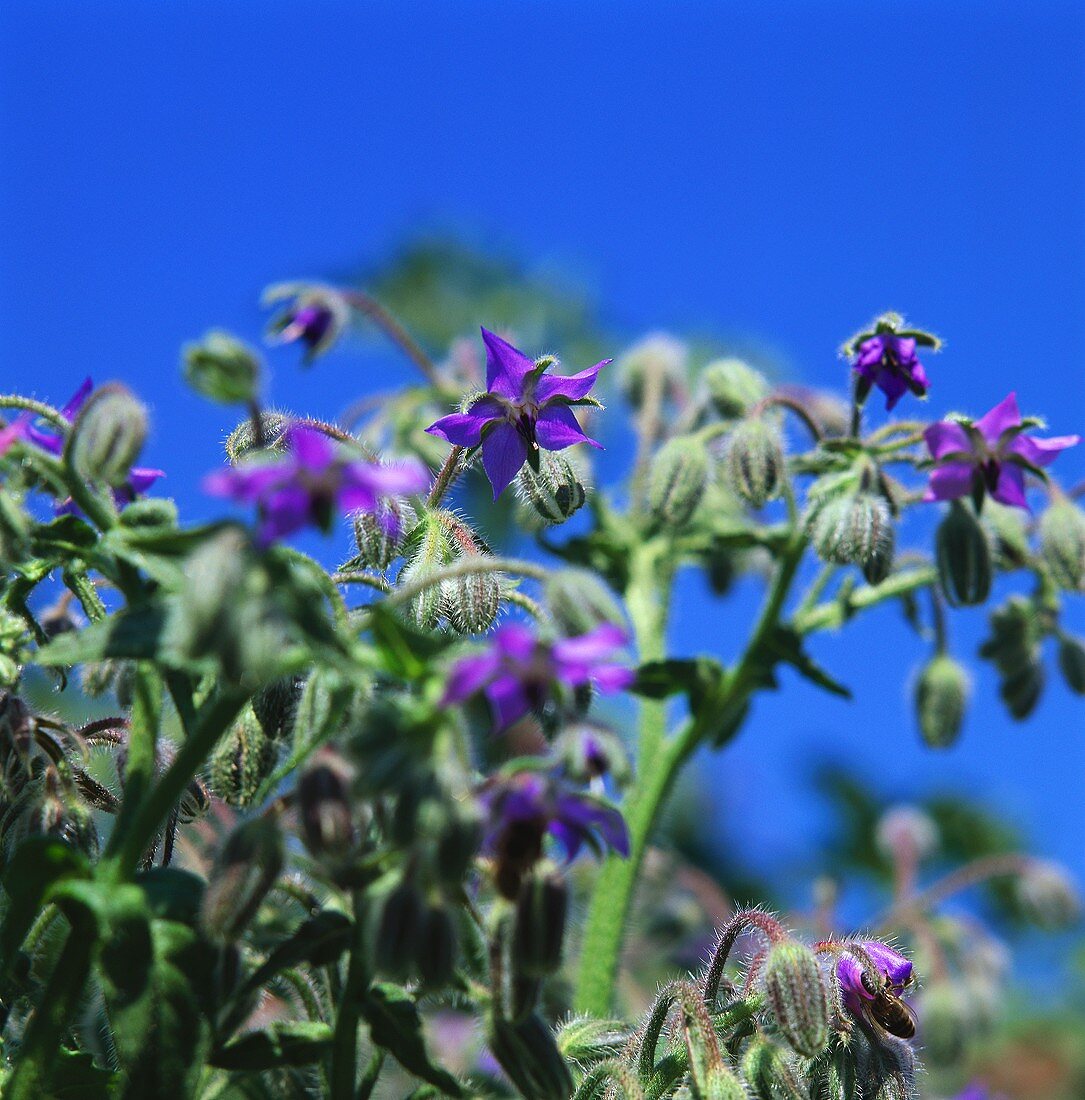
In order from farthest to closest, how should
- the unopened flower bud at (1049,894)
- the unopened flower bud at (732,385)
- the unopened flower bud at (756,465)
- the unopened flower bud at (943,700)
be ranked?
the unopened flower bud at (1049,894), the unopened flower bud at (943,700), the unopened flower bud at (732,385), the unopened flower bud at (756,465)

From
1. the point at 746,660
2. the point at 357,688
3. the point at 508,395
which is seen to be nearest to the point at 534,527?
the point at 746,660

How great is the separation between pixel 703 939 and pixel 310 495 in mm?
2135

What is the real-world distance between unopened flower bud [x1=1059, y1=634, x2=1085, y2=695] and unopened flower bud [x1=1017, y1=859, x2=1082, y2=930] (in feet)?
2.42

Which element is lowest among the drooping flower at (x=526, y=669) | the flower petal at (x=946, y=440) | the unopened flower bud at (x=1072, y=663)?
the drooping flower at (x=526, y=669)

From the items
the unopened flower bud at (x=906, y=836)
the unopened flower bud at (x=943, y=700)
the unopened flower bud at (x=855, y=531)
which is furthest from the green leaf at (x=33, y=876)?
the unopened flower bud at (x=906, y=836)

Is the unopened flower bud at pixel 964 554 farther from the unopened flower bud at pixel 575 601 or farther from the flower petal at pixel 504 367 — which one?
the unopened flower bud at pixel 575 601

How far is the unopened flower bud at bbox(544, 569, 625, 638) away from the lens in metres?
1.16

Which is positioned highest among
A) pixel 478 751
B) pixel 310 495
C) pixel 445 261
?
pixel 445 261

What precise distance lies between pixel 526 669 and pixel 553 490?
0.56 metres

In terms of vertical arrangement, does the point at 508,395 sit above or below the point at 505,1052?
above

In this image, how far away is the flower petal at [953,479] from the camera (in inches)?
69.9

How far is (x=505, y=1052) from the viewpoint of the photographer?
3.61 ft

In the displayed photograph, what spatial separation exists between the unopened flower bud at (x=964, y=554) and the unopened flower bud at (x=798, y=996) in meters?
0.68

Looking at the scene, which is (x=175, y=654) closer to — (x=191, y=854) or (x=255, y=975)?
(x=255, y=975)
